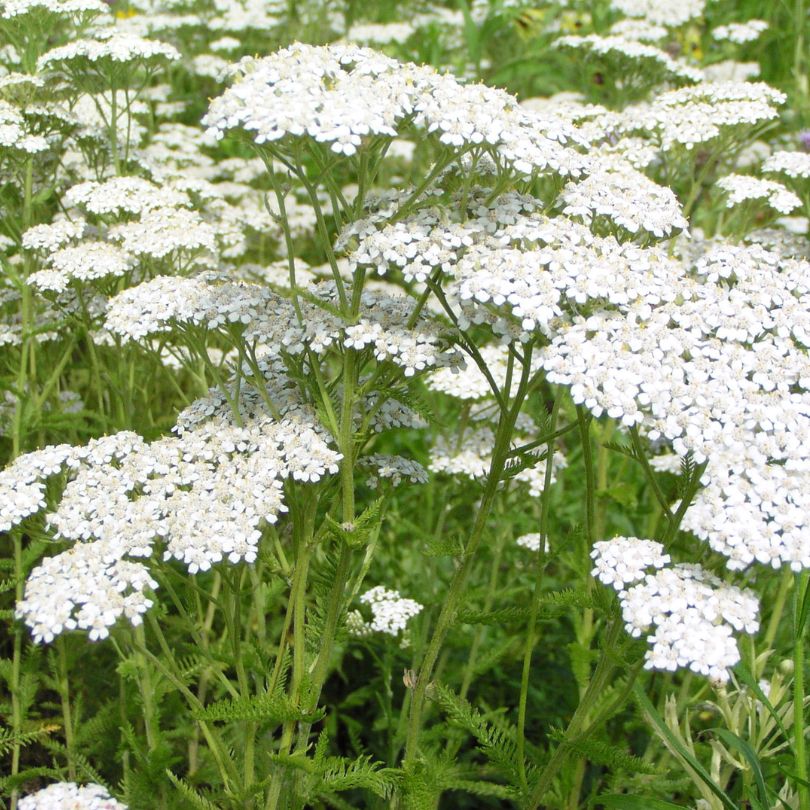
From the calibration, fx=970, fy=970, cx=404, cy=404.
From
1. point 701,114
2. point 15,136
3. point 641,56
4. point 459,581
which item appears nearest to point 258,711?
point 459,581

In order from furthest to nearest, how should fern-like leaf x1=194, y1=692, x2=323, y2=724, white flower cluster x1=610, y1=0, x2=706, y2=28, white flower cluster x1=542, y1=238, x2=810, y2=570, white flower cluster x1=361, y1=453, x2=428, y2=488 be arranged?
white flower cluster x1=610, y1=0, x2=706, y2=28
white flower cluster x1=361, y1=453, x2=428, y2=488
fern-like leaf x1=194, y1=692, x2=323, y2=724
white flower cluster x1=542, y1=238, x2=810, y2=570

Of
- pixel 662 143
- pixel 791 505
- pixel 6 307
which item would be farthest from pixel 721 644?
pixel 6 307

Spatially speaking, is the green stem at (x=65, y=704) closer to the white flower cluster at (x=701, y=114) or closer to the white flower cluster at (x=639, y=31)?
the white flower cluster at (x=701, y=114)

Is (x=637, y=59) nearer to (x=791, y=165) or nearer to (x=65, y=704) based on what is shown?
(x=791, y=165)

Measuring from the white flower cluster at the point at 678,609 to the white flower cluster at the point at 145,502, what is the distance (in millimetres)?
929

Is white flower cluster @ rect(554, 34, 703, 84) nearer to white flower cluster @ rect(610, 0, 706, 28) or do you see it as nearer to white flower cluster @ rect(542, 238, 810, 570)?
white flower cluster @ rect(610, 0, 706, 28)

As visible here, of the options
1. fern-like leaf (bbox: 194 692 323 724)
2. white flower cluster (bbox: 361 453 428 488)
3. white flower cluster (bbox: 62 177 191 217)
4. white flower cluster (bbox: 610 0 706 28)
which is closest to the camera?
fern-like leaf (bbox: 194 692 323 724)

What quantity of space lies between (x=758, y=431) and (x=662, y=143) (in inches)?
90.4

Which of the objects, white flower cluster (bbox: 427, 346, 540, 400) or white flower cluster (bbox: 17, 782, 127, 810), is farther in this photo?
white flower cluster (bbox: 427, 346, 540, 400)

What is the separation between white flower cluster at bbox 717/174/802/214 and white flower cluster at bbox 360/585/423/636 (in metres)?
2.42

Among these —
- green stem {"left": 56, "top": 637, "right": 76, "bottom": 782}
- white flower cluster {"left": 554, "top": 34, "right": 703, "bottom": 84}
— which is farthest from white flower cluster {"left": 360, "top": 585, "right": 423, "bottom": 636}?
white flower cluster {"left": 554, "top": 34, "right": 703, "bottom": 84}

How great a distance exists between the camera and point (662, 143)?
15.5ft

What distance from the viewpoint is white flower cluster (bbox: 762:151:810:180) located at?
15.5 ft

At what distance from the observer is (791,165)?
4.77 m
